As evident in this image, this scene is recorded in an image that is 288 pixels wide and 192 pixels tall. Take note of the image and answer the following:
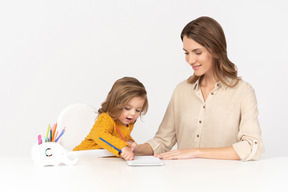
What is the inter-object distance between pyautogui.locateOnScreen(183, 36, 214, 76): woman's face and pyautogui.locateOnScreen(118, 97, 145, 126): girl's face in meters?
0.40

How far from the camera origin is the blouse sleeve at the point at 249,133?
2.20m

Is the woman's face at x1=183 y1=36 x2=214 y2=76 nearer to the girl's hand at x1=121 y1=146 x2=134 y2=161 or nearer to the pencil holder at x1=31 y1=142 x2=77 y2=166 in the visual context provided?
the girl's hand at x1=121 y1=146 x2=134 y2=161

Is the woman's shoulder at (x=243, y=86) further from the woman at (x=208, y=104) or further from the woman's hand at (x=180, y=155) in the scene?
the woman's hand at (x=180, y=155)

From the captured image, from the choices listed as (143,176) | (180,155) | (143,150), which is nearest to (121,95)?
(143,150)

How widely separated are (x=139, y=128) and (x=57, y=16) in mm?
1420

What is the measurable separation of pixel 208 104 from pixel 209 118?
0.29 feet

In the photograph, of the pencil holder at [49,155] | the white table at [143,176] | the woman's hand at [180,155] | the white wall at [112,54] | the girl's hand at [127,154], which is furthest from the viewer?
the white wall at [112,54]

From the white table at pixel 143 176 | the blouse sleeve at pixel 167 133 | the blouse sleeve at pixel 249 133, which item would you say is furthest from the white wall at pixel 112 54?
the white table at pixel 143 176

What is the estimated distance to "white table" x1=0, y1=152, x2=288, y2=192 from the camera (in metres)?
1.59

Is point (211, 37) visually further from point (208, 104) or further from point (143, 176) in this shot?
point (143, 176)

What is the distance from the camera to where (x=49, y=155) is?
1.94 m

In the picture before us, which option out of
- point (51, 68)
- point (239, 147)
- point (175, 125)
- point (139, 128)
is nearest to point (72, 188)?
point (239, 147)

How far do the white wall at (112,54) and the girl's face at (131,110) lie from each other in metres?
1.68

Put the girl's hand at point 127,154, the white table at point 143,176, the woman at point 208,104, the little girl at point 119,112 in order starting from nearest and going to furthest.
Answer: the white table at point 143,176, the girl's hand at point 127,154, the little girl at point 119,112, the woman at point 208,104
